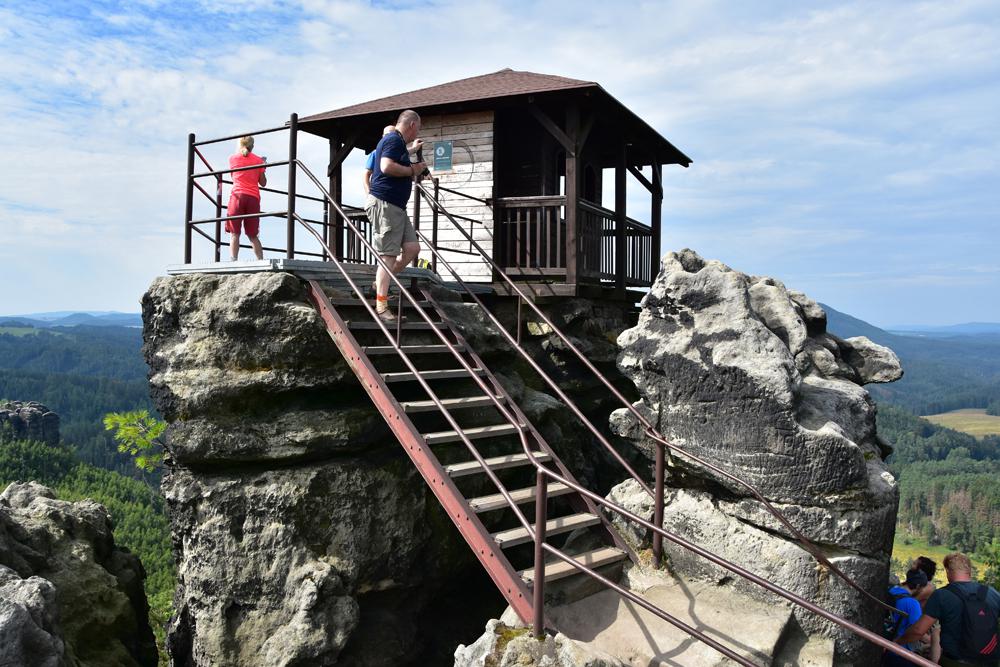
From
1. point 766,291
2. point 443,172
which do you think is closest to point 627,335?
point 766,291

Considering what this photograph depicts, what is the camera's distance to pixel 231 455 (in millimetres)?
8266

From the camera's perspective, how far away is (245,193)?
9.88 metres

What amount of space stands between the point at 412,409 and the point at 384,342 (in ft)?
5.30

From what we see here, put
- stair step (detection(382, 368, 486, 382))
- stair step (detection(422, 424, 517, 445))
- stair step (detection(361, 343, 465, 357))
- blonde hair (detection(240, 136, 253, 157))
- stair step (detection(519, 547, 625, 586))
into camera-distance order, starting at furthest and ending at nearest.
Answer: blonde hair (detection(240, 136, 253, 157)), stair step (detection(361, 343, 465, 357)), stair step (detection(382, 368, 486, 382)), stair step (detection(422, 424, 517, 445)), stair step (detection(519, 547, 625, 586))

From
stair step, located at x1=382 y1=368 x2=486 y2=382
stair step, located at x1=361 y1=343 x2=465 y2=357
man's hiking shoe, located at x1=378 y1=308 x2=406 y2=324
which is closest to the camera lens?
stair step, located at x1=382 y1=368 x2=486 y2=382

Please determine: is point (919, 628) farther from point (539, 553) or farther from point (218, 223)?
point (218, 223)

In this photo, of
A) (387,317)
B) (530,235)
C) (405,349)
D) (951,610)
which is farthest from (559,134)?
(951,610)

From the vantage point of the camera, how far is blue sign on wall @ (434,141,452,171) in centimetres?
1327

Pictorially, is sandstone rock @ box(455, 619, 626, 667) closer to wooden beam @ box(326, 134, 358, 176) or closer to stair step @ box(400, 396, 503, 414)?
stair step @ box(400, 396, 503, 414)

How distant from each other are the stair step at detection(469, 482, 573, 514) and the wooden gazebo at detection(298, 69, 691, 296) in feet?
17.4

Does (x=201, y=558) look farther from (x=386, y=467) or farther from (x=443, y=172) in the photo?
(x=443, y=172)

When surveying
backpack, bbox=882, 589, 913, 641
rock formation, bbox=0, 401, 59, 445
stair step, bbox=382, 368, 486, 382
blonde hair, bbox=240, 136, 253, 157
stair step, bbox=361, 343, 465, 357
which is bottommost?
rock formation, bbox=0, 401, 59, 445

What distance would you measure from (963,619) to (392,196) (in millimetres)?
6902

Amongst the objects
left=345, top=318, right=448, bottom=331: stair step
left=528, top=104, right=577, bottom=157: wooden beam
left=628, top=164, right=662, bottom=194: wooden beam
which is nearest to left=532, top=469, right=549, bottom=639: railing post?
left=345, top=318, right=448, bottom=331: stair step
